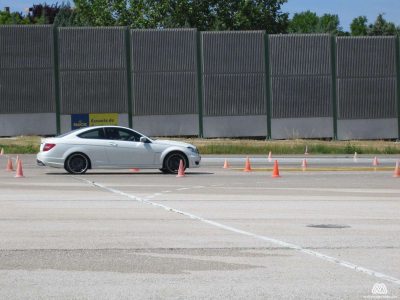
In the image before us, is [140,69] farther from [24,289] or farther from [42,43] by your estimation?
[24,289]

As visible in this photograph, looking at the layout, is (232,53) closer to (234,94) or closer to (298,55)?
(234,94)

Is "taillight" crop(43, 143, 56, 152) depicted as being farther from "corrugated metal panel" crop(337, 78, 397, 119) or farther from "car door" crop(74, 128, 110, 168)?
"corrugated metal panel" crop(337, 78, 397, 119)

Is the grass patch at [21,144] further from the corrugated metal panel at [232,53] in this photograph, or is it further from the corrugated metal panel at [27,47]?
the corrugated metal panel at [232,53]

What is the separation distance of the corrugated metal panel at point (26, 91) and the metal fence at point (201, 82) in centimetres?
6

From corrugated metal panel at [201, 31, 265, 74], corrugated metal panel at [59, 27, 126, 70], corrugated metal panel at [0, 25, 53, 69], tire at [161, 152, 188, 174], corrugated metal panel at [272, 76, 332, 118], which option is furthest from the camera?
corrugated metal panel at [272, 76, 332, 118]

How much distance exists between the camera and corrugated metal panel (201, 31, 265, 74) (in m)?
62.2

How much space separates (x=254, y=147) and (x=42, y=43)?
1566 cm

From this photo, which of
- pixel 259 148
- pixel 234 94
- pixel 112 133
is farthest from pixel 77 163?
pixel 234 94

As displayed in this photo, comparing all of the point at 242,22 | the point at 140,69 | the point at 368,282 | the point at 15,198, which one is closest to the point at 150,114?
the point at 140,69

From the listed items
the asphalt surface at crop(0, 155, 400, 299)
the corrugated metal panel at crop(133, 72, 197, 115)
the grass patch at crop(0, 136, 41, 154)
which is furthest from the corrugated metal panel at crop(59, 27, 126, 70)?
the asphalt surface at crop(0, 155, 400, 299)

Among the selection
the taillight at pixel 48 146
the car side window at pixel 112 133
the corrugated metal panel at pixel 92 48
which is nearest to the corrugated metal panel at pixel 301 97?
the corrugated metal panel at pixel 92 48

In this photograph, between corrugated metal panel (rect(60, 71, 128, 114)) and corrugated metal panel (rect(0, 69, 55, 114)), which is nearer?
corrugated metal panel (rect(0, 69, 55, 114))

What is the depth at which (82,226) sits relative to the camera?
1480 cm

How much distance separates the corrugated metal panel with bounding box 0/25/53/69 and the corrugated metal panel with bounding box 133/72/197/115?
18.6 ft
